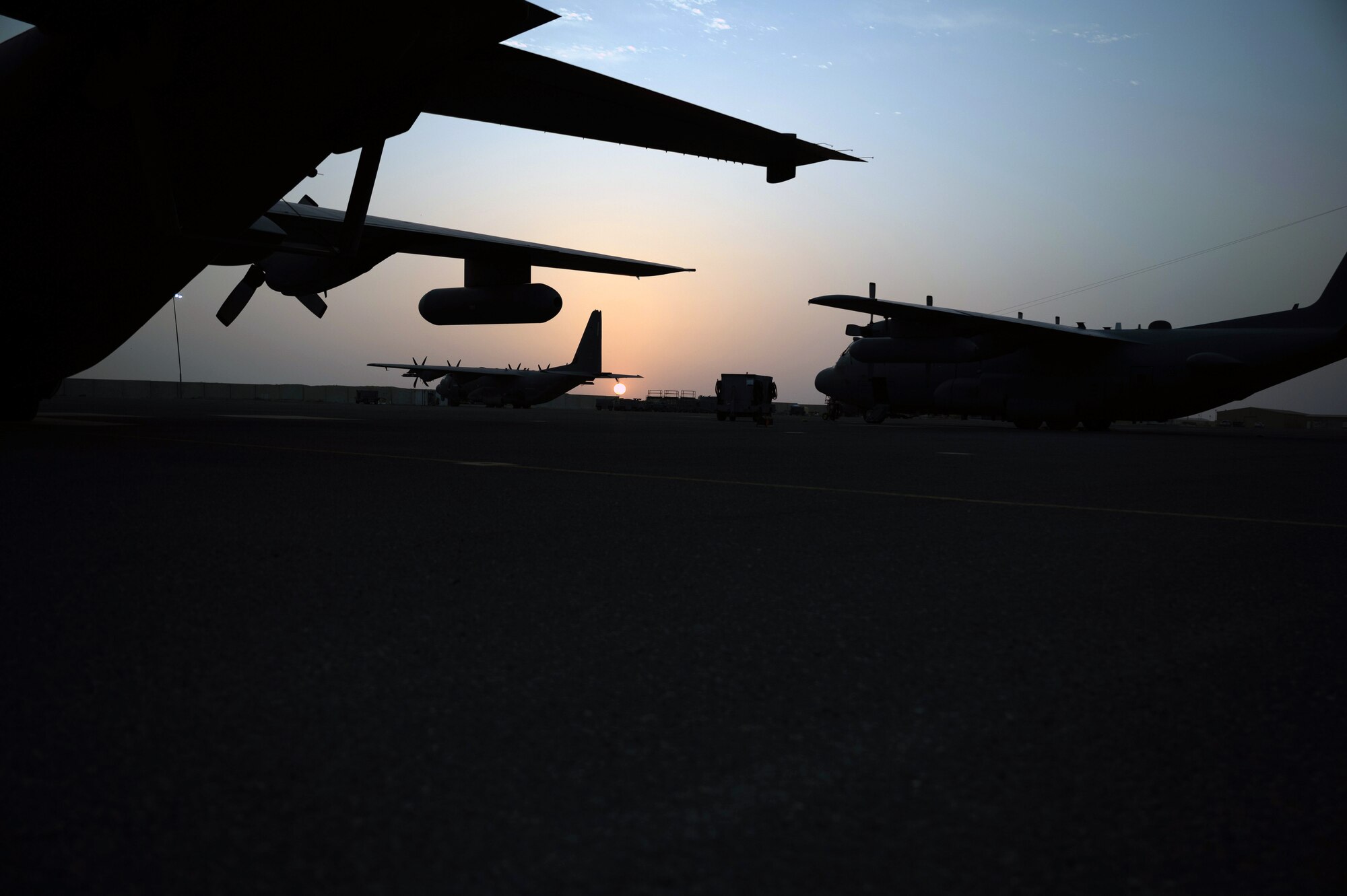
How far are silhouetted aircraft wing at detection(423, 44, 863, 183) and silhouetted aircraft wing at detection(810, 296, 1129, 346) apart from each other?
12.9 meters

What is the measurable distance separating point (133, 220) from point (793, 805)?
10897 mm

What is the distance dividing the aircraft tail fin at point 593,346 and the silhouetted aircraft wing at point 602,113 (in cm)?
4424

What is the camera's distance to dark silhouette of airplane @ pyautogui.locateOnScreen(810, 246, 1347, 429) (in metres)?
20.7

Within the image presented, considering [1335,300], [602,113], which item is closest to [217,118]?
[602,113]

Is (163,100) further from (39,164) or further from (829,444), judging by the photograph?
(829,444)

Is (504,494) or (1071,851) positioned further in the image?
(504,494)

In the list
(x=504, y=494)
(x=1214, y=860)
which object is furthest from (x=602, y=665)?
(x=504, y=494)

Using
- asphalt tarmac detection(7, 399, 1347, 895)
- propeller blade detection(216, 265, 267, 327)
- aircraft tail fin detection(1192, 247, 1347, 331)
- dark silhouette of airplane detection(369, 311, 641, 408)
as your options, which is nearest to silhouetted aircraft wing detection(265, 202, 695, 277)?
propeller blade detection(216, 265, 267, 327)

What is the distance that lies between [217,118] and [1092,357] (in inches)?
878

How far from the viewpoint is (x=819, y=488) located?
7.09 metres

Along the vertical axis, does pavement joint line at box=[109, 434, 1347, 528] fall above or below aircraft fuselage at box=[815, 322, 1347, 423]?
below

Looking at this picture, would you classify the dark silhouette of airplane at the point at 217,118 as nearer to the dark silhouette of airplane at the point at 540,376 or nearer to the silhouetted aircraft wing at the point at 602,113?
the silhouetted aircraft wing at the point at 602,113

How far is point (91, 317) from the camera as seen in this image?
11586 millimetres

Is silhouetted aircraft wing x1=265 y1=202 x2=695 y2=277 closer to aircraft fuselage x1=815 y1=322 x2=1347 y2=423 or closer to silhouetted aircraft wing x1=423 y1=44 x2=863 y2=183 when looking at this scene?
silhouetted aircraft wing x1=423 y1=44 x2=863 y2=183
